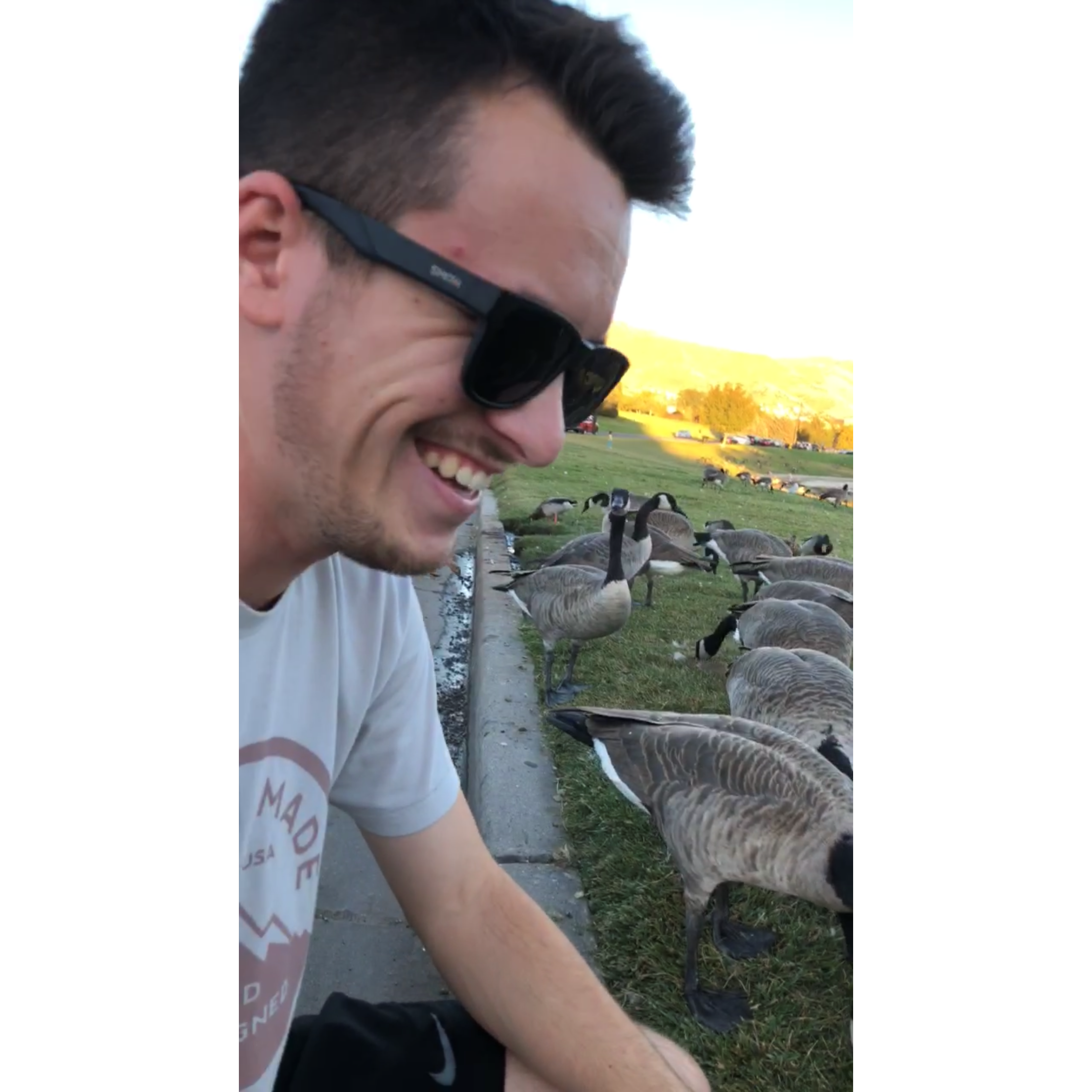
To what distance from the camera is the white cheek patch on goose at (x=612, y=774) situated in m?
2.14

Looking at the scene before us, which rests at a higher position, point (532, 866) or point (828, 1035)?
point (532, 866)

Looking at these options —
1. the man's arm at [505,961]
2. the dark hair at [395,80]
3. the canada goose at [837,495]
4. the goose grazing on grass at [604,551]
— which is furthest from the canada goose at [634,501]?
the dark hair at [395,80]

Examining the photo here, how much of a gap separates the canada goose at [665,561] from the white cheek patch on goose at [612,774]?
315 cm

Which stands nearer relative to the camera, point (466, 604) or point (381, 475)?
point (381, 475)

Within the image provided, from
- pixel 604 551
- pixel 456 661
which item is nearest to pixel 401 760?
pixel 456 661

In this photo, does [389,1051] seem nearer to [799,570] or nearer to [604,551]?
[604,551]

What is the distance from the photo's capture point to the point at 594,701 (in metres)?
3.33

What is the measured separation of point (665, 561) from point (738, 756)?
3722 mm

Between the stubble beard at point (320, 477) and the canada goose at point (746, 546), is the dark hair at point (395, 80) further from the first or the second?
the canada goose at point (746, 546)

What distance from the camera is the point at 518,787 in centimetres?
224

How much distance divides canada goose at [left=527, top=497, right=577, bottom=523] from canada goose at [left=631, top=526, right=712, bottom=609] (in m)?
1.07
